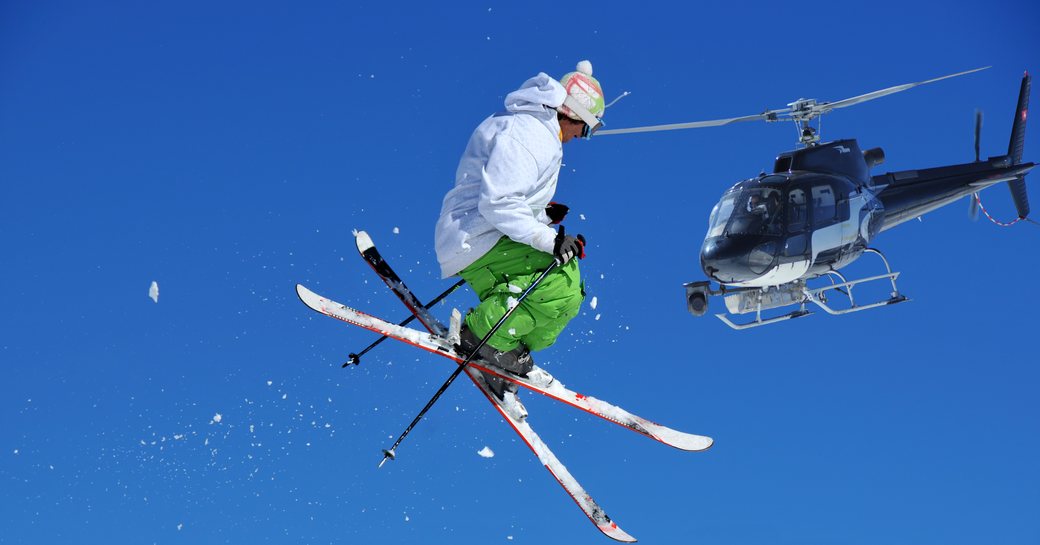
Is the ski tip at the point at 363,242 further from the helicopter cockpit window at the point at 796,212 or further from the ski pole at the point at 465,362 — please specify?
the helicopter cockpit window at the point at 796,212

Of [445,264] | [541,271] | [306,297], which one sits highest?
[306,297]

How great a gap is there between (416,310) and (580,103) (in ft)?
6.21

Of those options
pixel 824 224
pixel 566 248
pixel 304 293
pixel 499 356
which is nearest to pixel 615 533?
pixel 499 356

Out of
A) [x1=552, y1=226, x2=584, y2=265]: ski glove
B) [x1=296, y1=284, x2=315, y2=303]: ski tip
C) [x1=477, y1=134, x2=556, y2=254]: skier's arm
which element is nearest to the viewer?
[x1=477, y1=134, x2=556, y2=254]: skier's arm

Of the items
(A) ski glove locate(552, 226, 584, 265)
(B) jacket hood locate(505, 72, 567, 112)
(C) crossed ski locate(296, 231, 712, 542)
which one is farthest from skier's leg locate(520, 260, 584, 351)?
(B) jacket hood locate(505, 72, 567, 112)

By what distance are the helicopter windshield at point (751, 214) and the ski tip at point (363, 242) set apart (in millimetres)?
4312

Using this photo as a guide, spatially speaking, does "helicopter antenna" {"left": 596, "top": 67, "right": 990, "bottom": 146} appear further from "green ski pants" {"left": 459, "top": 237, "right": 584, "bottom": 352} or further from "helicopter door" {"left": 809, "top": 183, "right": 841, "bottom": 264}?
"green ski pants" {"left": 459, "top": 237, "right": 584, "bottom": 352}

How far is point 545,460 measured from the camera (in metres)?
6.32

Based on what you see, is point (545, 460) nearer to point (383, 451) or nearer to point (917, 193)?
point (383, 451)

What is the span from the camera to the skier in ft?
15.9

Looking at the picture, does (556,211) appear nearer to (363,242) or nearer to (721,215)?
(363,242)

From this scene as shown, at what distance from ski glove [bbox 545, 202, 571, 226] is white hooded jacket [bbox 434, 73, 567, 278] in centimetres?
6

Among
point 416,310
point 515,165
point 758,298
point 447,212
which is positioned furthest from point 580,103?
point 758,298

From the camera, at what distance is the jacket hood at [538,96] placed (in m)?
4.98
